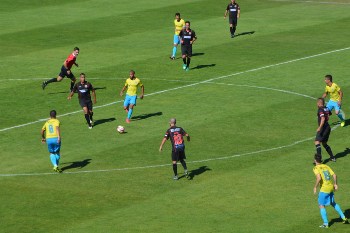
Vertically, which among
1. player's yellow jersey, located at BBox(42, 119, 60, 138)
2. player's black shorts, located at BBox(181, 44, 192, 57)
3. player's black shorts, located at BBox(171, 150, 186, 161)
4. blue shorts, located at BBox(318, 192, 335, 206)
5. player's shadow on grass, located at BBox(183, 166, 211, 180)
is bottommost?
player's shadow on grass, located at BBox(183, 166, 211, 180)

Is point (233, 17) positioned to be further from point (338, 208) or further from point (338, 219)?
point (338, 208)

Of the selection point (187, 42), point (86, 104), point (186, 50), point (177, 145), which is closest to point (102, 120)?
point (86, 104)

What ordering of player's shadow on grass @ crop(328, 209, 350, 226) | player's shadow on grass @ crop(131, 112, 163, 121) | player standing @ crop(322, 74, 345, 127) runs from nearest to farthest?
1. player's shadow on grass @ crop(328, 209, 350, 226)
2. player standing @ crop(322, 74, 345, 127)
3. player's shadow on grass @ crop(131, 112, 163, 121)

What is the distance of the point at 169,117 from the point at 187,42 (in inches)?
412

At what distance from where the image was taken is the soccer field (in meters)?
31.5

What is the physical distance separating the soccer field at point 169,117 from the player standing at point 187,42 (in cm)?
71

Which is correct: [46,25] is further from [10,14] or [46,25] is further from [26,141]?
[26,141]

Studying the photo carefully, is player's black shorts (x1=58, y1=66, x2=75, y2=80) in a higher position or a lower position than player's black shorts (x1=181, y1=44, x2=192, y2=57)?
higher

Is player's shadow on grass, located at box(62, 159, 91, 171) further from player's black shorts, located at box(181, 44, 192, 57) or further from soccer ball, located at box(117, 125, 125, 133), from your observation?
player's black shorts, located at box(181, 44, 192, 57)

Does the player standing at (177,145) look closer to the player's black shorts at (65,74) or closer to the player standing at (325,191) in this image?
the player standing at (325,191)

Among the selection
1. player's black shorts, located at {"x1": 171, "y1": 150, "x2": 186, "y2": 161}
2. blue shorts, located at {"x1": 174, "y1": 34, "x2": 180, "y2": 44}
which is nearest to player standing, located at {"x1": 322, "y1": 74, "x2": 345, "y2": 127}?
player's black shorts, located at {"x1": 171, "y1": 150, "x2": 186, "y2": 161}

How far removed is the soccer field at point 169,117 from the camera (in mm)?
31453

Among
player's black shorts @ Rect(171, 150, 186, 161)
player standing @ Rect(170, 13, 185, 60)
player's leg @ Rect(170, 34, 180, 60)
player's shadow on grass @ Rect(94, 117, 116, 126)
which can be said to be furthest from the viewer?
player standing @ Rect(170, 13, 185, 60)

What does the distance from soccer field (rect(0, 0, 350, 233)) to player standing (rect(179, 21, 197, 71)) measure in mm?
709
